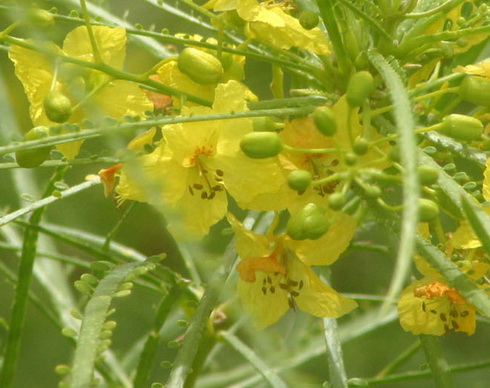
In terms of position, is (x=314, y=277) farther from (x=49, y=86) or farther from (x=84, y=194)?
(x=84, y=194)

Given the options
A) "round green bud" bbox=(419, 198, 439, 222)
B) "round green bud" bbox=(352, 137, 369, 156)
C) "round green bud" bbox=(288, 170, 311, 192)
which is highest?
"round green bud" bbox=(352, 137, 369, 156)

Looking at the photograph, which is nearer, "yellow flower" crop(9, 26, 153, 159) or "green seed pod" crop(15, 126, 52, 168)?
"green seed pod" crop(15, 126, 52, 168)

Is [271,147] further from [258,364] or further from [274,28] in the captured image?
[258,364]

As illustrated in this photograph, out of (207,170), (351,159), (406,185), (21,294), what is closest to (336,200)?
(351,159)

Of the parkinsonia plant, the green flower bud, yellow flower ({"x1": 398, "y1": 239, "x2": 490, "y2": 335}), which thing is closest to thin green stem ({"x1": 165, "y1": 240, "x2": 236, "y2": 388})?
the parkinsonia plant

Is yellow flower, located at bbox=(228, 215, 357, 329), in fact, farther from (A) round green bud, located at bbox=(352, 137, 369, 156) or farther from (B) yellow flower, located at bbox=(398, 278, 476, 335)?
(A) round green bud, located at bbox=(352, 137, 369, 156)

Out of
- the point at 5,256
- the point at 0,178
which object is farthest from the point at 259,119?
the point at 5,256
